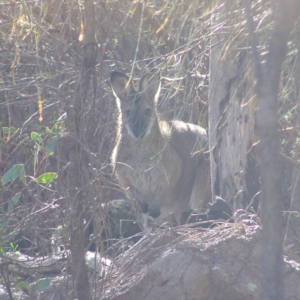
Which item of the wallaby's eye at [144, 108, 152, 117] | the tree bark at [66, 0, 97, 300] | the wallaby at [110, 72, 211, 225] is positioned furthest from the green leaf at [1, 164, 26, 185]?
the wallaby's eye at [144, 108, 152, 117]

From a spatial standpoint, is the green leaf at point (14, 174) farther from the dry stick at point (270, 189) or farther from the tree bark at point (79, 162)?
the dry stick at point (270, 189)

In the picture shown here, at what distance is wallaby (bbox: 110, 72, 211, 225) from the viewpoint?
674cm

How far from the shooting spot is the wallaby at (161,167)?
6.74 meters

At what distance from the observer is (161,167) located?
7273 mm

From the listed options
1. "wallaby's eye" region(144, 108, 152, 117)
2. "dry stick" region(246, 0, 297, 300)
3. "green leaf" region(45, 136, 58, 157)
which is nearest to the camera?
Result: "dry stick" region(246, 0, 297, 300)

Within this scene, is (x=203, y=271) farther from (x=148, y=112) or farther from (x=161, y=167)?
(x=161, y=167)

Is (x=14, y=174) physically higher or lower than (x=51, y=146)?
lower

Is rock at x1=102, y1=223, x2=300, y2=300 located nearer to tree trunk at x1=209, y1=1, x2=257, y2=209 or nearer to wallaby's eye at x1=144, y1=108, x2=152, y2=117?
tree trunk at x1=209, y1=1, x2=257, y2=209

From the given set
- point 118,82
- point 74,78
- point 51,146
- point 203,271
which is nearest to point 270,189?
point 203,271

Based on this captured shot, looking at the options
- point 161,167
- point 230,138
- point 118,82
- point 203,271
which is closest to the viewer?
point 203,271

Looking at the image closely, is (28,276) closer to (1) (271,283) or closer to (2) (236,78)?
(2) (236,78)

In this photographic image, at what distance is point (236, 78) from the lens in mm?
5230

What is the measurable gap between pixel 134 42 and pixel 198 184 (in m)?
2.03

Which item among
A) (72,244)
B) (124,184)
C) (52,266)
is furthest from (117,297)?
(124,184)
